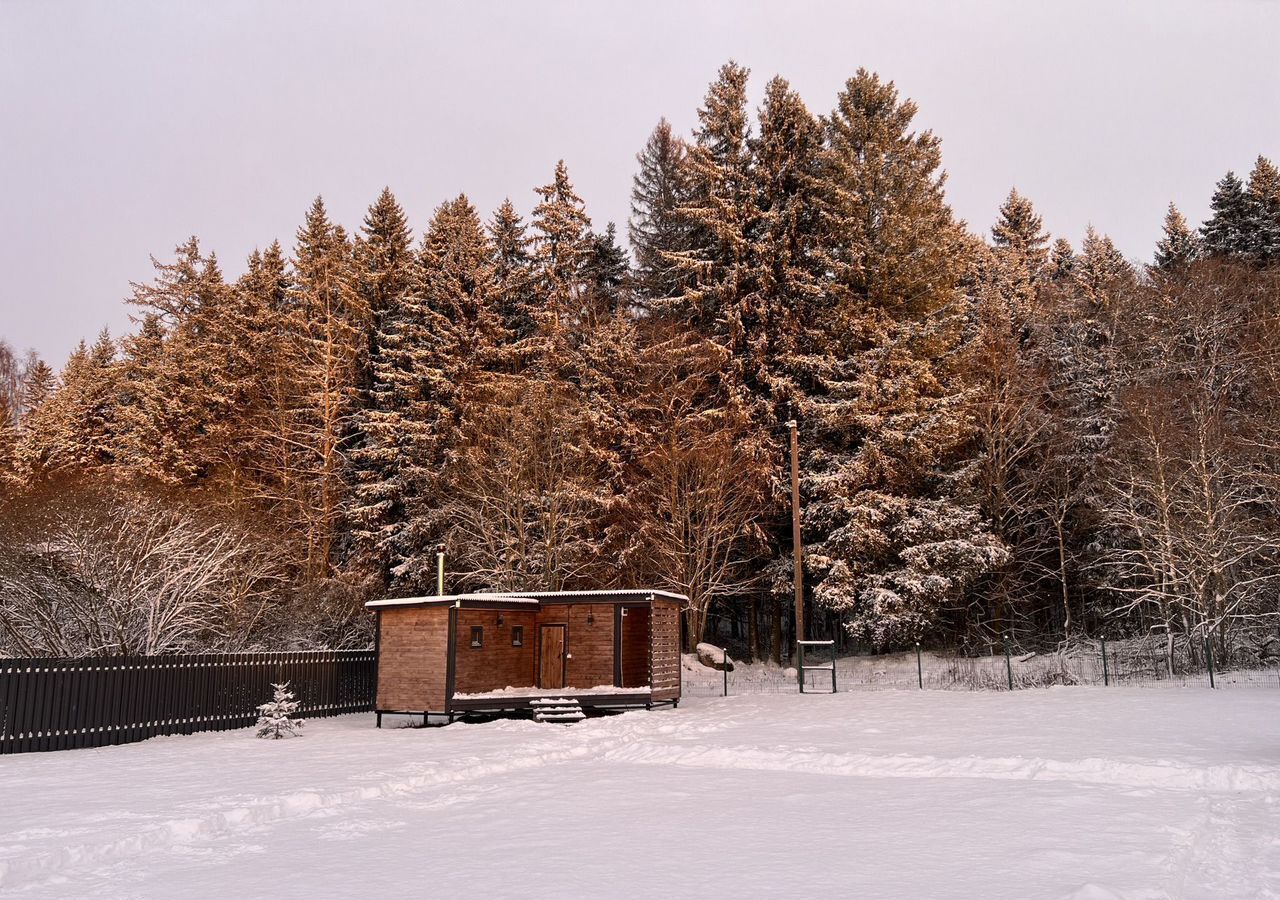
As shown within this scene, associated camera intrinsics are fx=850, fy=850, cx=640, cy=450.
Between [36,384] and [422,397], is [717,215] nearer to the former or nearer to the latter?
[422,397]

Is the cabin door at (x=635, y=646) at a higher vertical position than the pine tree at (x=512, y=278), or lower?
lower

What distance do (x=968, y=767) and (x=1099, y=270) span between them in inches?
1347

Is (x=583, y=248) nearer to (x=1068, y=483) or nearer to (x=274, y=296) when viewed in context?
(x=274, y=296)

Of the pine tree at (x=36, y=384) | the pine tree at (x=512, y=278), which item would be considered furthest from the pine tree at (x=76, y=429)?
the pine tree at (x=512, y=278)

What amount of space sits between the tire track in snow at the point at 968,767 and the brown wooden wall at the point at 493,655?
18.8 feet

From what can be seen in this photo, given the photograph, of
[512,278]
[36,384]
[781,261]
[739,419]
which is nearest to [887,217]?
[781,261]

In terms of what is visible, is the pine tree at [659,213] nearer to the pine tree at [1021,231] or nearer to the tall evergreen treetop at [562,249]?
the tall evergreen treetop at [562,249]

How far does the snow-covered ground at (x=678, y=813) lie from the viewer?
646cm

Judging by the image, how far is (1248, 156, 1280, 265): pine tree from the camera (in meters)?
34.9

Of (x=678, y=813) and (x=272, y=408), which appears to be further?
(x=272, y=408)

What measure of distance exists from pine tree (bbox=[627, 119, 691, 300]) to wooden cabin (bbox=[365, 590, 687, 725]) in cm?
1620

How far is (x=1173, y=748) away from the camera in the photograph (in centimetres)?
1202

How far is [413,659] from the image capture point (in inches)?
760

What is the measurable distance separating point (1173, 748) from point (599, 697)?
38.8 ft
